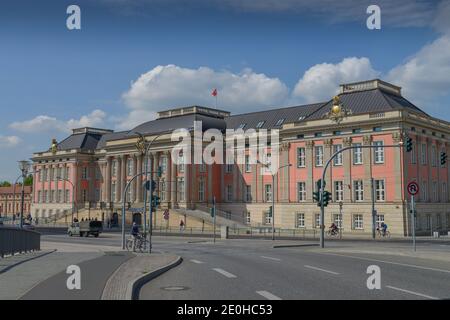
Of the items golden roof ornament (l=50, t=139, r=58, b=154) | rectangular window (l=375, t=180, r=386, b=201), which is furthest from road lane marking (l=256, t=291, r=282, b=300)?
golden roof ornament (l=50, t=139, r=58, b=154)

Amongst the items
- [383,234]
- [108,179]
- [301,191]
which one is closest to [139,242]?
[383,234]

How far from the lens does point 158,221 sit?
2992 inches

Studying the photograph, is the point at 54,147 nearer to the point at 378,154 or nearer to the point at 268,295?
the point at 378,154

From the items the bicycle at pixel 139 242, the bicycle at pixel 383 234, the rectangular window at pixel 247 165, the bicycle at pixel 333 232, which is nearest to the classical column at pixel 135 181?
the rectangular window at pixel 247 165

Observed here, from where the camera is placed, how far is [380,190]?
57812 millimetres

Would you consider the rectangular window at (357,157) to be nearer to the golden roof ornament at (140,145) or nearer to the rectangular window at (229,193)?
the rectangular window at (229,193)

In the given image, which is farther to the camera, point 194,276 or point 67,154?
point 67,154

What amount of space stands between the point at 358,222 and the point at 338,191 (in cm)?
486

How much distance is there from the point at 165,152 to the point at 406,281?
65280mm

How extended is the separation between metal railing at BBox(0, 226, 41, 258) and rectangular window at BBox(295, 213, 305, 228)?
1561 inches

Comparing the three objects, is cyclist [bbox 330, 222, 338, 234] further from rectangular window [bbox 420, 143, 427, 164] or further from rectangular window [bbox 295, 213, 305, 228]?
rectangular window [bbox 420, 143, 427, 164]

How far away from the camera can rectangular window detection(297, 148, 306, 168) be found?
6557cm

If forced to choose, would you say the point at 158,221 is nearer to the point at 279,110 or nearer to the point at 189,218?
the point at 189,218
